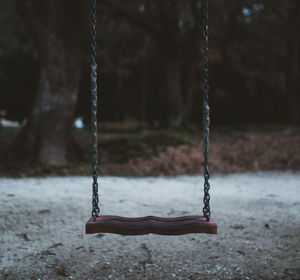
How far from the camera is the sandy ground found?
3.05 metres

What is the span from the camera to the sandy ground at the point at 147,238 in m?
3.05

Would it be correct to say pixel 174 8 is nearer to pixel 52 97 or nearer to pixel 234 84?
pixel 52 97

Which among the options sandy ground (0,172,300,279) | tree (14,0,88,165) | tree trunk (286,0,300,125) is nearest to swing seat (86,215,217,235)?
sandy ground (0,172,300,279)

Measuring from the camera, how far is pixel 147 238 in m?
3.92

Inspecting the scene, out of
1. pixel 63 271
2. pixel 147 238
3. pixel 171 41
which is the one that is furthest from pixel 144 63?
pixel 63 271

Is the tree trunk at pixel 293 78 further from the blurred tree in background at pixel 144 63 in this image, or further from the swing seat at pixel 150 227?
the swing seat at pixel 150 227

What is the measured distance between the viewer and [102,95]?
24.2 m

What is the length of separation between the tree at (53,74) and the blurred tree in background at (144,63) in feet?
0.07

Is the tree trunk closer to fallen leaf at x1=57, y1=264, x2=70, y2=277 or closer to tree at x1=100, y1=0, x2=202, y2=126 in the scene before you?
tree at x1=100, y1=0, x2=202, y2=126

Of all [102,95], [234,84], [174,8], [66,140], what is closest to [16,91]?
[102,95]

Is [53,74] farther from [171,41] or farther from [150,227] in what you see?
[171,41]

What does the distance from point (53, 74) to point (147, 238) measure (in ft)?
17.7

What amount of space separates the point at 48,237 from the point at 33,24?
5.58 metres

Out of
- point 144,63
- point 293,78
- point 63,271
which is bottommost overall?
point 63,271
